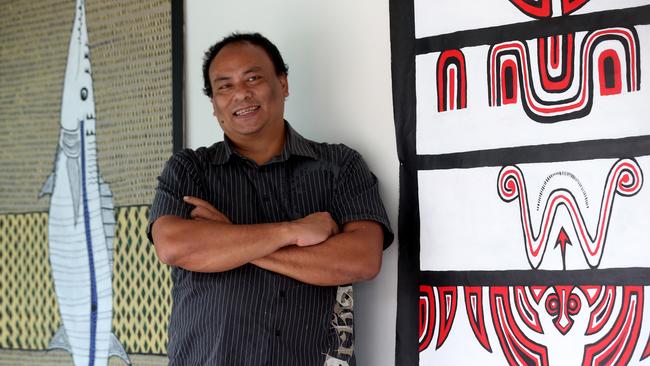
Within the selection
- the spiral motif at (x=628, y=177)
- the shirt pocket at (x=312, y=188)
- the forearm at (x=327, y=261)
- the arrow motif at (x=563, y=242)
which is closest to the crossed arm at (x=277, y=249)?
the forearm at (x=327, y=261)

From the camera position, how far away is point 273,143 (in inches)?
92.4

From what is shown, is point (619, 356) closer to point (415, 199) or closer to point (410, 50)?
point (415, 199)

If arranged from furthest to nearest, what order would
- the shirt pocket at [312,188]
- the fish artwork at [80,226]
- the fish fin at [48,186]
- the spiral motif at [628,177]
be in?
the fish fin at [48,186] < the fish artwork at [80,226] < the shirt pocket at [312,188] < the spiral motif at [628,177]

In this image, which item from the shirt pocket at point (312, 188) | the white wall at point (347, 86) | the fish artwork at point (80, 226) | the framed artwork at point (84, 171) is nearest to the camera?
the shirt pocket at point (312, 188)

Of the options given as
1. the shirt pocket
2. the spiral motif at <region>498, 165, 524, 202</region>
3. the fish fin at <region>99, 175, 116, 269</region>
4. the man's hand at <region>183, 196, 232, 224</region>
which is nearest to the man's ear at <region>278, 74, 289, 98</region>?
the shirt pocket

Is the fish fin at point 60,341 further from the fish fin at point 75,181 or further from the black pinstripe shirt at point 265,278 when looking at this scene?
the black pinstripe shirt at point 265,278

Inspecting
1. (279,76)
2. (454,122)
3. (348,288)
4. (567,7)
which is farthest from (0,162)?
(567,7)

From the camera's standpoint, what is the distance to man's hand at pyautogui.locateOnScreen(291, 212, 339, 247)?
206 centimetres

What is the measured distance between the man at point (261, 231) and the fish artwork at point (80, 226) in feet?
2.47

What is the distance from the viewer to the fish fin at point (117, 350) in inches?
112

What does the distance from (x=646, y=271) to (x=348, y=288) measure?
76 centimetres

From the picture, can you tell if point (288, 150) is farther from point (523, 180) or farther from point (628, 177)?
point (628, 177)

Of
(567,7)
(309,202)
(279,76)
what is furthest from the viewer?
(279,76)

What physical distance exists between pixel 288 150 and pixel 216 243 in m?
0.37
